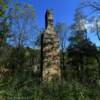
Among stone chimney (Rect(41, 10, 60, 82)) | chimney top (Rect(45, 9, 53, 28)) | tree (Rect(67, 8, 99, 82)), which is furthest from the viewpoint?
tree (Rect(67, 8, 99, 82))

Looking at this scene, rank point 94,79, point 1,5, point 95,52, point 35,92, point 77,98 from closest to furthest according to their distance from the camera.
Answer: point 77,98, point 35,92, point 94,79, point 1,5, point 95,52

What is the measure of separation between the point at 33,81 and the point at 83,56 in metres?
35.9

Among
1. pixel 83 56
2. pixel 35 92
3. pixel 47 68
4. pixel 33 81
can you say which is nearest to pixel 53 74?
pixel 47 68

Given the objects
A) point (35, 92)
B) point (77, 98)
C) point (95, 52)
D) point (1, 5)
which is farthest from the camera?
point (95, 52)

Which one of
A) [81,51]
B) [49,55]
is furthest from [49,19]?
[81,51]

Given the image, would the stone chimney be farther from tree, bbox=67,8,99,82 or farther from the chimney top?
tree, bbox=67,8,99,82

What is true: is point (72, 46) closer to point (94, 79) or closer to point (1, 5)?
point (1, 5)

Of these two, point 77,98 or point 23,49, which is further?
point 23,49

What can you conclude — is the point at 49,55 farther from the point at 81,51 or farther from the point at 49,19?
the point at 81,51

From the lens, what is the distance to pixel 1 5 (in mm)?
35000

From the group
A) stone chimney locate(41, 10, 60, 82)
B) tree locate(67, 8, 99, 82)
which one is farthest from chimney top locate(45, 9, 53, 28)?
tree locate(67, 8, 99, 82)

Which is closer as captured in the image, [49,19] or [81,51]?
[49,19]

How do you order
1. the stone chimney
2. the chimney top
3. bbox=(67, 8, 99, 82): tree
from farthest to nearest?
bbox=(67, 8, 99, 82): tree → the chimney top → the stone chimney

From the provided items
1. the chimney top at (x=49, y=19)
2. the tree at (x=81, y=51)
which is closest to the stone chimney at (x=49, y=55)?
the chimney top at (x=49, y=19)
